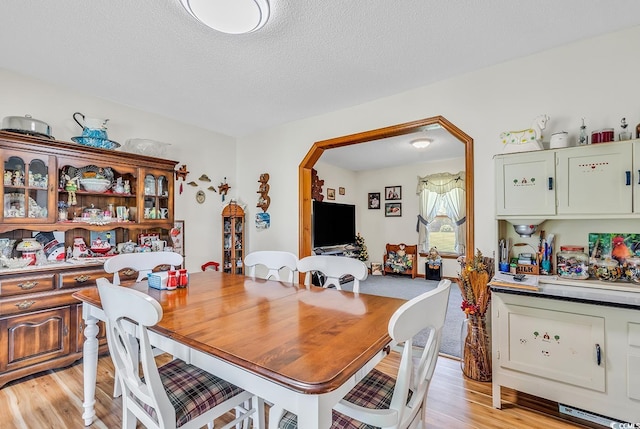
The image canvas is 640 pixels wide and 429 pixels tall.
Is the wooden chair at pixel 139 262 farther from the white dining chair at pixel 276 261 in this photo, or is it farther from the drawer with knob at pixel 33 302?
the white dining chair at pixel 276 261

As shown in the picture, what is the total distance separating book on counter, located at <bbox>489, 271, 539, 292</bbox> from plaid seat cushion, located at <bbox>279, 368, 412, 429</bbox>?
1069mm

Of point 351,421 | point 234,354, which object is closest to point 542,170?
point 351,421

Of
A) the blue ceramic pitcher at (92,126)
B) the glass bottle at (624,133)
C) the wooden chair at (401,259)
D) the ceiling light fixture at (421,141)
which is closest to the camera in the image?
the glass bottle at (624,133)

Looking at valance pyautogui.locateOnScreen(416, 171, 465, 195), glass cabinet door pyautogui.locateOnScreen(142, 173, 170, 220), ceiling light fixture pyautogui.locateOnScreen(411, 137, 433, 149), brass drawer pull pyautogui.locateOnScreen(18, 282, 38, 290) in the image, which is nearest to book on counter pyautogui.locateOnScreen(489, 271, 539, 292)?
ceiling light fixture pyautogui.locateOnScreen(411, 137, 433, 149)

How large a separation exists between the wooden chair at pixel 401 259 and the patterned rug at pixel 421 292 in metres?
0.13

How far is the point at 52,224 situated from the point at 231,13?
2.28 m

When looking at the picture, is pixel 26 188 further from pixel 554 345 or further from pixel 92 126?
pixel 554 345

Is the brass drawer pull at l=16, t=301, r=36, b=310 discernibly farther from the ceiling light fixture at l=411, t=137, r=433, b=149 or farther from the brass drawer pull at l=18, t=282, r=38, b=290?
the ceiling light fixture at l=411, t=137, r=433, b=149

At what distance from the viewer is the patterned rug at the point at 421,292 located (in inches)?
113

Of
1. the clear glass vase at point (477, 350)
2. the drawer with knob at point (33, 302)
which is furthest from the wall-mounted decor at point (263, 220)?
the clear glass vase at point (477, 350)

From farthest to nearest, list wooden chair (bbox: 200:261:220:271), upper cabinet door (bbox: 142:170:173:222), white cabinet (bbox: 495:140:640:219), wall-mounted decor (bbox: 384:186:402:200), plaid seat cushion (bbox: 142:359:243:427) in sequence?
wall-mounted decor (bbox: 384:186:402:200) < wooden chair (bbox: 200:261:220:271) < upper cabinet door (bbox: 142:170:173:222) < white cabinet (bbox: 495:140:640:219) < plaid seat cushion (bbox: 142:359:243:427)

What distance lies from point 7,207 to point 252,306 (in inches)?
93.8

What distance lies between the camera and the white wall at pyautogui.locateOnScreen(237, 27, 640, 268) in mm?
1976

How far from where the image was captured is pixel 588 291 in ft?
5.80
